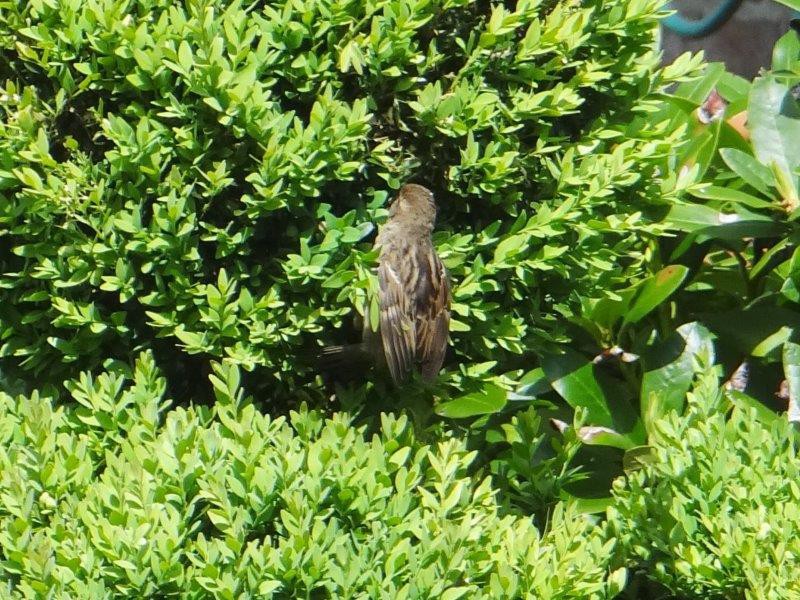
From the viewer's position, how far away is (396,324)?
3.85 m

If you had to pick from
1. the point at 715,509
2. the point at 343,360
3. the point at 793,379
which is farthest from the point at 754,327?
the point at 343,360

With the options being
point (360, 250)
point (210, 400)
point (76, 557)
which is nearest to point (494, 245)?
point (360, 250)

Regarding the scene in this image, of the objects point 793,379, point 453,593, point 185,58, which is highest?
point 185,58

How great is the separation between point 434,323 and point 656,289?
2.80ft

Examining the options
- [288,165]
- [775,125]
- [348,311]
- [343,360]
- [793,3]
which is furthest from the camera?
[793,3]

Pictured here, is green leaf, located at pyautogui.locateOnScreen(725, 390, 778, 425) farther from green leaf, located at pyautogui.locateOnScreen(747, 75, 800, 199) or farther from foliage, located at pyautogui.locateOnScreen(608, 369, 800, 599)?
green leaf, located at pyautogui.locateOnScreen(747, 75, 800, 199)

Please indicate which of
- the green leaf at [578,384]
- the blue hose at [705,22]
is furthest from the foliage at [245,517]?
the blue hose at [705,22]

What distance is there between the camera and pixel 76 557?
2.51 m

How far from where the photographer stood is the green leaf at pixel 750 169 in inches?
161

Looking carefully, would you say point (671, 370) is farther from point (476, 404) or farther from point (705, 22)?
point (705, 22)

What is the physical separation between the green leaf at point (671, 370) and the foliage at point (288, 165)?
429 millimetres

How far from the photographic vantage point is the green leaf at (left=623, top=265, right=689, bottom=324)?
3936mm

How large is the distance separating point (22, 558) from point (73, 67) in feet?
4.68

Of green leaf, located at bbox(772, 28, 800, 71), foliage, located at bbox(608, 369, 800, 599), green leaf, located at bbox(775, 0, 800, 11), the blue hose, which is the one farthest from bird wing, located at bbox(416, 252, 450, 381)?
the blue hose
